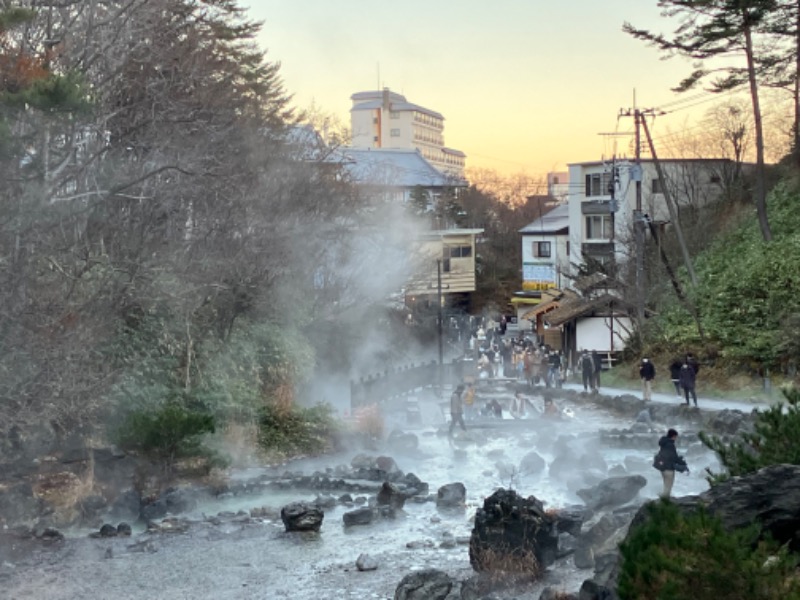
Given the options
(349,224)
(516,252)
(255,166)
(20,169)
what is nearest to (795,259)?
(349,224)

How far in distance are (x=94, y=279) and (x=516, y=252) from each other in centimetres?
Answer: 4309

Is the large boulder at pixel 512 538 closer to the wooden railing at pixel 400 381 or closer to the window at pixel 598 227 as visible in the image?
the wooden railing at pixel 400 381

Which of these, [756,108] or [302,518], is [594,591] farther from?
[756,108]

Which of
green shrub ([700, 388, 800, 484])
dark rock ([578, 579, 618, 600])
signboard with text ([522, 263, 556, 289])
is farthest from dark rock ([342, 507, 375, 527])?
signboard with text ([522, 263, 556, 289])

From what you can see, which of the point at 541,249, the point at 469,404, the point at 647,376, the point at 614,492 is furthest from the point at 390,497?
the point at 541,249

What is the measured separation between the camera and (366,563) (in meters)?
14.0

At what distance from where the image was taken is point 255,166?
1192 inches

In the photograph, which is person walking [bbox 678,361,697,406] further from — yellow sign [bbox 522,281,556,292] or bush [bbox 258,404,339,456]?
yellow sign [bbox 522,281,556,292]

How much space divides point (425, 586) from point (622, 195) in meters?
37.3

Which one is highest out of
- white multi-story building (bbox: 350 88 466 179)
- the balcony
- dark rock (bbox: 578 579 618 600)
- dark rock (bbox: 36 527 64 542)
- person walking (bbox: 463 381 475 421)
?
white multi-story building (bbox: 350 88 466 179)

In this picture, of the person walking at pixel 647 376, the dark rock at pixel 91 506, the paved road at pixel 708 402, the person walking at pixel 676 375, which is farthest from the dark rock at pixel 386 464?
the person walking at pixel 676 375

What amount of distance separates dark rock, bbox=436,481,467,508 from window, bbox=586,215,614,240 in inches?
1250

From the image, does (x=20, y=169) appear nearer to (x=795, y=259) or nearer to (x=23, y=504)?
(x=23, y=504)

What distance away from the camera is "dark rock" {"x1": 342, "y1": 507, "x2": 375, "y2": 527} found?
54.5 feet
